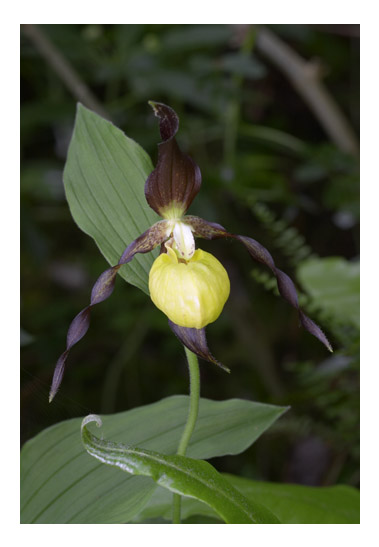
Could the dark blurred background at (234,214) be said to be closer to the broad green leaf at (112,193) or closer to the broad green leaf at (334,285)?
the broad green leaf at (334,285)

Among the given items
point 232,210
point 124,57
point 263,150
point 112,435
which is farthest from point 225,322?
point 112,435

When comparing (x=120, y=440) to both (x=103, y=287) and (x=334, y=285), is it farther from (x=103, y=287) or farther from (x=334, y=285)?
(x=334, y=285)

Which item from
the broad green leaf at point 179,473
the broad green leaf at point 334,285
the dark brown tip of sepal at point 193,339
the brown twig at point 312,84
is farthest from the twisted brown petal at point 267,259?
the brown twig at point 312,84

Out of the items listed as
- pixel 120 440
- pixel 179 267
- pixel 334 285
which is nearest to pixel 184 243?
→ pixel 179 267

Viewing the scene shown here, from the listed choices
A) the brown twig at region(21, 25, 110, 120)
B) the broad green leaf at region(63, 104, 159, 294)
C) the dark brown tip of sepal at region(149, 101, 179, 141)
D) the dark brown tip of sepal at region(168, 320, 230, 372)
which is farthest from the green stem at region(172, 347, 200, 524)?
the brown twig at region(21, 25, 110, 120)

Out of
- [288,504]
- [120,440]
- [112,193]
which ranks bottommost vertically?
[288,504]

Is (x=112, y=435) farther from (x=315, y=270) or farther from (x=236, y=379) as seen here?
(x=236, y=379)

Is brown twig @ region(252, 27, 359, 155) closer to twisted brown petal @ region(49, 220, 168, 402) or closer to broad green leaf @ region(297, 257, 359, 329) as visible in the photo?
broad green leaf @ region(297, 257, 359, 329)
